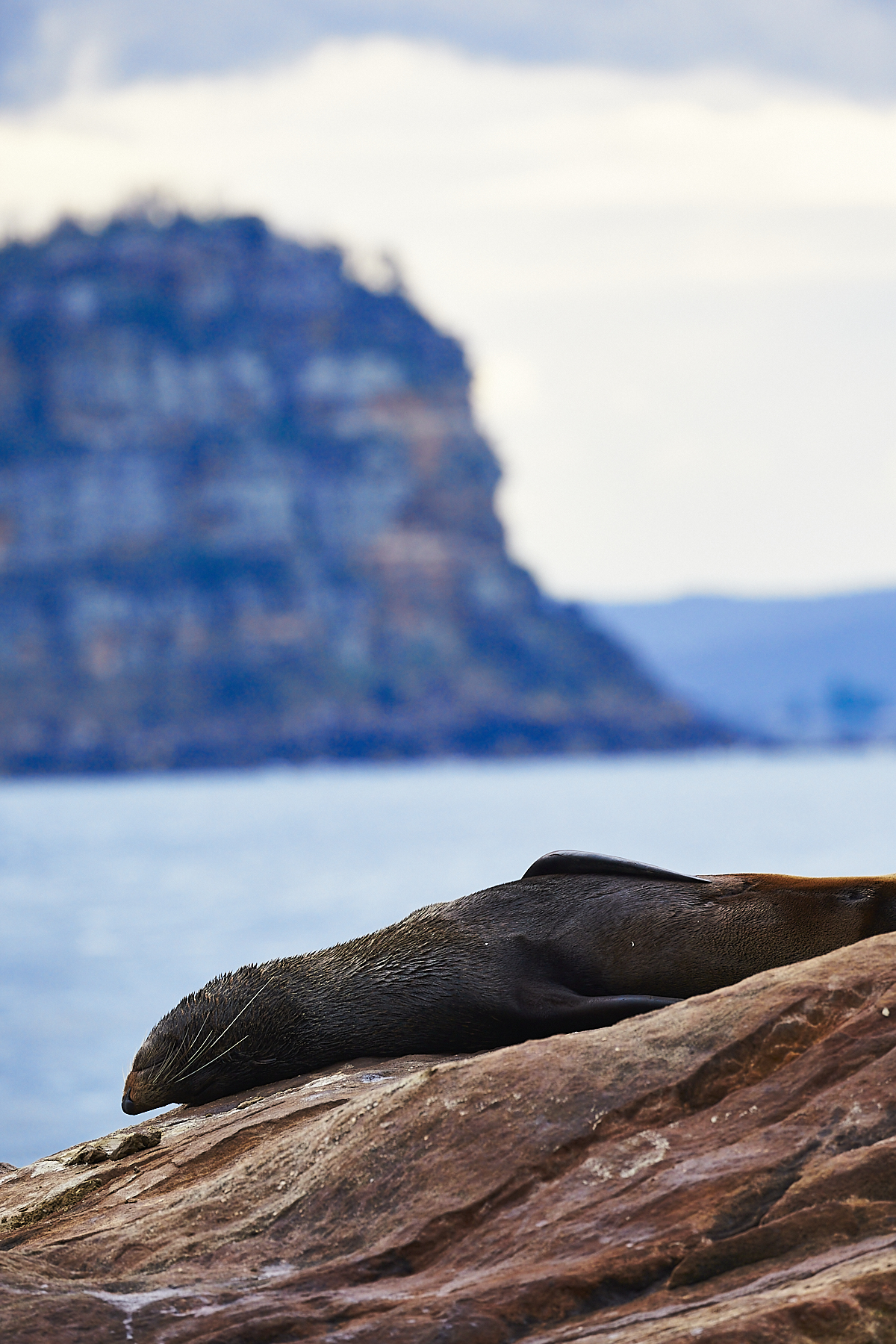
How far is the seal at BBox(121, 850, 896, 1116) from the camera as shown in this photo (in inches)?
274

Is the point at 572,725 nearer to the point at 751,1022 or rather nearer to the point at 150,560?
the point at 150,560

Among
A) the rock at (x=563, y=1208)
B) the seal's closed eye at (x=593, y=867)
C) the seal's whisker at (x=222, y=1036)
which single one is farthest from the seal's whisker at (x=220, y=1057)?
the seal's closed eye at (x=593, y=867)

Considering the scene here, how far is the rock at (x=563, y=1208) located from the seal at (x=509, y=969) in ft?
3.28

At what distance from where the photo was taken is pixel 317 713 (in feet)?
576

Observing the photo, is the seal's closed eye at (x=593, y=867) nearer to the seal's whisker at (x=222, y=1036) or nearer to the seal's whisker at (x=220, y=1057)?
the seal's whisker at (x=222, y=1036)

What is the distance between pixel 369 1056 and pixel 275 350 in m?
197

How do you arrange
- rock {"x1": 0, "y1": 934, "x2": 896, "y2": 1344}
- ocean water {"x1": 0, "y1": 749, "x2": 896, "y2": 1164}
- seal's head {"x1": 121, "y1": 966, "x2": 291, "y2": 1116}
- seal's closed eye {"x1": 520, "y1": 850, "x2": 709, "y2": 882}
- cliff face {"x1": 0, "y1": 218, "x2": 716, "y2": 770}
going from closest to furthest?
rock {"x1": 0, "y1": 934, "x2": 896, "y2": 1344} → seal's closed eye {"x1": 520, "y1": 850, "x2": 709, "y2": 882} → seal's head {"x1": 121, "y1": 966, "x2": 291, "y2": 1116} → ocean water {"x1": 0, "y1": 749, "x2": 896, "y2": 1164} → cliff face {"x1": 0, "y1": 218, "x2": 716, "y2": 770}

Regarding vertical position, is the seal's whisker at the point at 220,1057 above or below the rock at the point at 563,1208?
above

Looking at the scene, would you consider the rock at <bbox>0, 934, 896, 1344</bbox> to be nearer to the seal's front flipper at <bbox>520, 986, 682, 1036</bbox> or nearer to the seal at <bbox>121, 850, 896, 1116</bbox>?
the seal's front flipper at <bbox>520, 986, 682, 1036</bbox>

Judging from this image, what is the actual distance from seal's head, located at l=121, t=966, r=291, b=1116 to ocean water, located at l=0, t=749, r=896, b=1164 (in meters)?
1.59

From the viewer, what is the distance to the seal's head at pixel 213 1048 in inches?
301

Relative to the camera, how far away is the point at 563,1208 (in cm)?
516

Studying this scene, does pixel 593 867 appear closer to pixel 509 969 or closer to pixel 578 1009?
pixel 509 969

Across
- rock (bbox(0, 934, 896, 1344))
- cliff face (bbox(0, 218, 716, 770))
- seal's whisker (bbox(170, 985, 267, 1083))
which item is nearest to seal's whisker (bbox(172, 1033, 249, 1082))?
seal's whisker (bbox(170, 985, 267, 1083))
